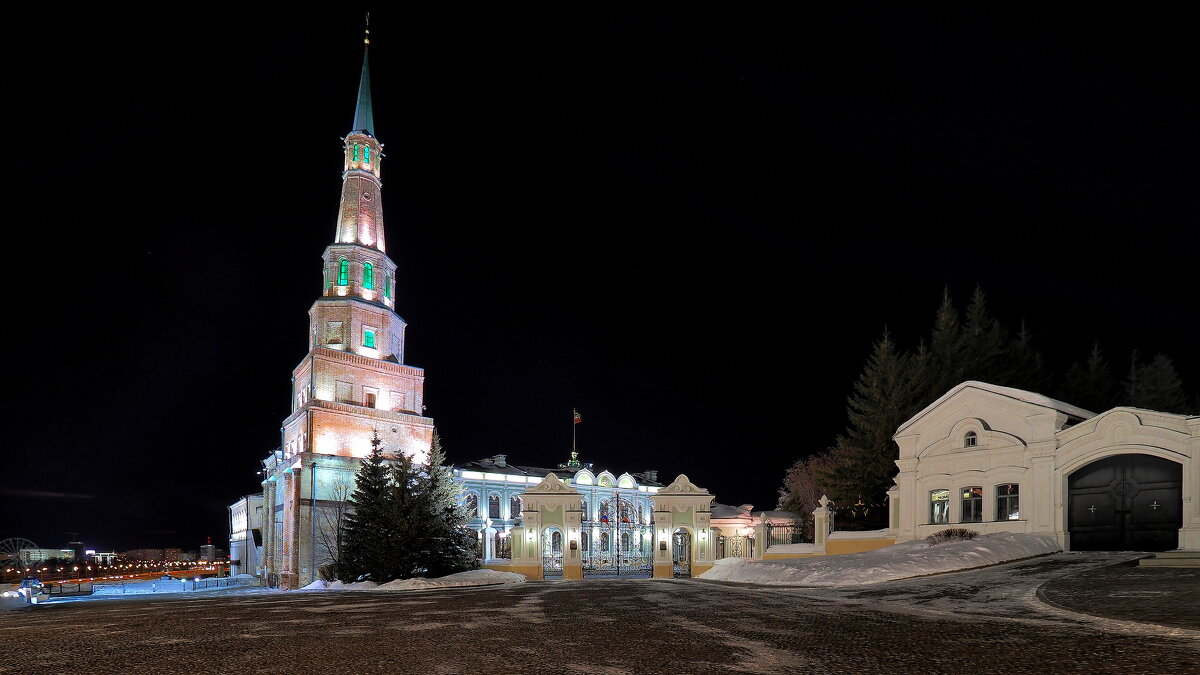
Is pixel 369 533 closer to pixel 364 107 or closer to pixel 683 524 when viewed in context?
pixel 683 524

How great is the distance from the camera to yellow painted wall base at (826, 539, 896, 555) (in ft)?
86.1

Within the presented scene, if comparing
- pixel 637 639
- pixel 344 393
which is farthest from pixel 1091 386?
pixel 344 393

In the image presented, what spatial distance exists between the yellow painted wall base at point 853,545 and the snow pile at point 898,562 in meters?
3.26

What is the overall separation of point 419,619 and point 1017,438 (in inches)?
777

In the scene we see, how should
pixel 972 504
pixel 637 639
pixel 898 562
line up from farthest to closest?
1. pixel 972 504
2. pixel 898 562
3. pixel 637 639

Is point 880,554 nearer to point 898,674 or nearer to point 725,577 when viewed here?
point 725,577

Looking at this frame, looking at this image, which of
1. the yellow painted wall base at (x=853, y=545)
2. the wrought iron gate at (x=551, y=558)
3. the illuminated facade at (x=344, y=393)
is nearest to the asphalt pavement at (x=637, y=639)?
the yellow painted wall base at (x=853, y=545)

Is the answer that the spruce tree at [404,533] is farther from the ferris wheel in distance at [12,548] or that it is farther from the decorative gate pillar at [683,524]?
the ferris wheel in distance at [12,548]

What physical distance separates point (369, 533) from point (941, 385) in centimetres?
2416

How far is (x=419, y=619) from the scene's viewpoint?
1253 centimetres

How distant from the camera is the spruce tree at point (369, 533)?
91.8 ft

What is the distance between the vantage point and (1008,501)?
24266mm

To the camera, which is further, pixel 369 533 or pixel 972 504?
pixel 369 533

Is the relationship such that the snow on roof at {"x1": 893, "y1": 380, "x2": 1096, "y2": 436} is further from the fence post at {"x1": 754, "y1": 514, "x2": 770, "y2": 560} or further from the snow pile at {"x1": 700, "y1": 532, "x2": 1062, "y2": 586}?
the fence post at {"x1": 754, "y1": 514, "x2": 770, "y2": 560}
